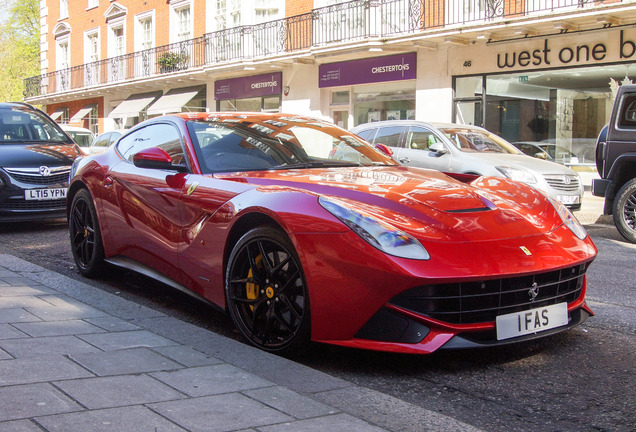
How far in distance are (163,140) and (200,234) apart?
117cm

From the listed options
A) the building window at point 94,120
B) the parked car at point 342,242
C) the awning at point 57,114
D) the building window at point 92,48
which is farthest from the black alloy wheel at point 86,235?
the awning at point 57,114

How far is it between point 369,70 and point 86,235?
54.0 feet

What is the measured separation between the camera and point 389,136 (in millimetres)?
12492

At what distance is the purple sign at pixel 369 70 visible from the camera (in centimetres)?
2038

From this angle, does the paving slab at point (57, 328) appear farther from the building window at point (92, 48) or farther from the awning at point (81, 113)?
the building window at point (92, 48)

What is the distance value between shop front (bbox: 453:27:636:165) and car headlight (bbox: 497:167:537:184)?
22.2ft

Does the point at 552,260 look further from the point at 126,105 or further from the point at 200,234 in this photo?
the point at 126,105

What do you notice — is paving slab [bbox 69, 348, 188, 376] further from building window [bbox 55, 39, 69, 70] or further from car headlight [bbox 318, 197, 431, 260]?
building window [bbox 55, 39, 69, 70]

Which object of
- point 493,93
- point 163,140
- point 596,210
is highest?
point 493,93

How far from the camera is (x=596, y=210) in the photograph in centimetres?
1316

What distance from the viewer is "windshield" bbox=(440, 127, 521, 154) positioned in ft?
38.5

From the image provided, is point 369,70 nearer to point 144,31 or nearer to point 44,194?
point 44,194

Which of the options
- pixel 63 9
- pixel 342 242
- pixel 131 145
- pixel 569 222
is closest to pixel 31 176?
pixel 131 145

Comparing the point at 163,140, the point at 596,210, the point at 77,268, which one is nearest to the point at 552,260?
the point at 163,140
